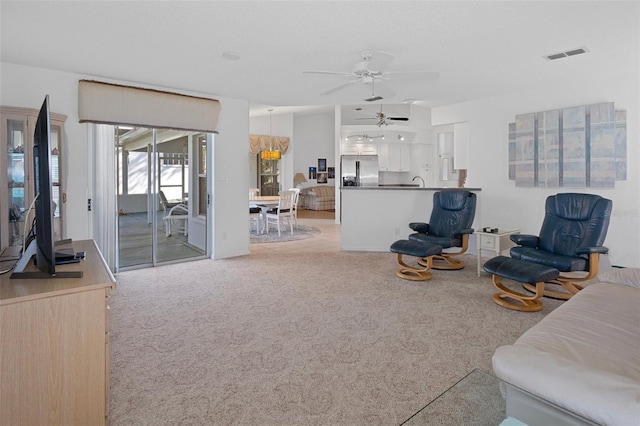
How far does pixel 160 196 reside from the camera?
5.34m

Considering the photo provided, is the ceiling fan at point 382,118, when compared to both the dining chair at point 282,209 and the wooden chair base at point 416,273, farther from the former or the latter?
the wooden chair base at point 416,273

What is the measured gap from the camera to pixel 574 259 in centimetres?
369

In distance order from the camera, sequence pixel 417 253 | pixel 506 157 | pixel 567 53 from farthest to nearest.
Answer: pixel 506 157, pixel 417 253, pixel 567 53

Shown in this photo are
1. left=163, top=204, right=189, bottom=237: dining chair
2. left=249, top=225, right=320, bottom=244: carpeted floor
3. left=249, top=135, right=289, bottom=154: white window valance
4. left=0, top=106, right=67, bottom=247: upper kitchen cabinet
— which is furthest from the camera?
left=249, top=135, right=289, bottom=154: white window valance

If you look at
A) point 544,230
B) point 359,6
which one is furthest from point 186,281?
point 544,230

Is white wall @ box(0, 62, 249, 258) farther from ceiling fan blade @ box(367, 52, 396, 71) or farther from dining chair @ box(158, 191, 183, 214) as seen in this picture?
ceiling fan blade @ box(367, 52, 396, 71)

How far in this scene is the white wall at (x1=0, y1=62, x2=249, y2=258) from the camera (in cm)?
414

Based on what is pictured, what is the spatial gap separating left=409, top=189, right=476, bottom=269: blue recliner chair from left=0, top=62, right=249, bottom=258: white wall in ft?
8.84

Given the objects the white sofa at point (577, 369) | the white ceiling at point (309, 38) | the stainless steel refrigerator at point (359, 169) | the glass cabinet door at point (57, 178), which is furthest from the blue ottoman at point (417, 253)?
the stainless steel refrigerator at point (359, 169)

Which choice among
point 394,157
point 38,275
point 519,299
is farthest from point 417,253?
point 394,157

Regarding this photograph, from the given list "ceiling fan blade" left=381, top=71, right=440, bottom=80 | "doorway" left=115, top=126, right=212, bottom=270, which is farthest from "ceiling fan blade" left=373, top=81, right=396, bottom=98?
"doorway" left=115, top=126, right=212, bottom=270

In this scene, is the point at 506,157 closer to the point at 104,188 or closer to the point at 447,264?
the point at 447,264

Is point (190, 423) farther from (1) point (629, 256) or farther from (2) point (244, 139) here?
(1) point (629, 256)

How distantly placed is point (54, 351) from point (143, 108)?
12.7 feet
